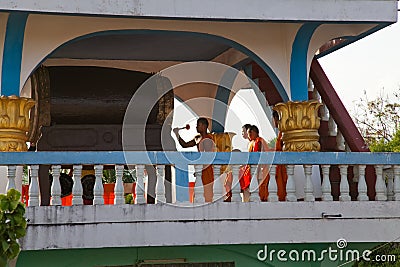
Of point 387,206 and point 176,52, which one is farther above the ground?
point 176,52

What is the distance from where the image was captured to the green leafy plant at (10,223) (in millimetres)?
5645

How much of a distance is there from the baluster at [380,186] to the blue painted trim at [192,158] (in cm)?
7

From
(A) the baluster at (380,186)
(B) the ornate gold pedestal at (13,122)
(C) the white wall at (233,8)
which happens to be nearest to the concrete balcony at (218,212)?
(A) the baluster at (380,186)

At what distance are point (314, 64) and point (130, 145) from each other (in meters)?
2.30

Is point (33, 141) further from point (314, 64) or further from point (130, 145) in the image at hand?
point (314, 64)

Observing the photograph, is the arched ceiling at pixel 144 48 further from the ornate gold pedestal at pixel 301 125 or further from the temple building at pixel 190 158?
the ornate gold pedestal at pixel 301 125

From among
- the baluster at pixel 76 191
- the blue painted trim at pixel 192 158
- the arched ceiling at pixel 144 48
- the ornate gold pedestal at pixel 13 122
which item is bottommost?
the baluster at pixel 76 191

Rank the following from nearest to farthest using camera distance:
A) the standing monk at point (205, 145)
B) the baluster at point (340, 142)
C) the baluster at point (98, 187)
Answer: the baluster at point (98, 187), the standing monk at point (205, 145), the baluster at point (340, 142)

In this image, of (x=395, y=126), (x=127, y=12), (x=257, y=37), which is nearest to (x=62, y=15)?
(x=127, y=12)

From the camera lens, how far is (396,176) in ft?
24.1

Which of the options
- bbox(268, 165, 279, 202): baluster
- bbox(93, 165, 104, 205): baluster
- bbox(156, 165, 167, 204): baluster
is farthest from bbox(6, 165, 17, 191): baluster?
bbox(268, 165, 279, 202): baluster

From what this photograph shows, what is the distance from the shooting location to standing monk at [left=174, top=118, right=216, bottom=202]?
288 inches

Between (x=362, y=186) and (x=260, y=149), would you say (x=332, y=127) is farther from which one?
(x=362, y=186)

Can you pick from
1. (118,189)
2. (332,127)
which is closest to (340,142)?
(332,127)
